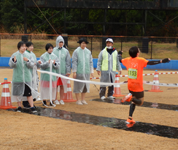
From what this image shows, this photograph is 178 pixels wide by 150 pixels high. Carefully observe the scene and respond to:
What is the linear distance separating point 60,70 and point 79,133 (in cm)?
369

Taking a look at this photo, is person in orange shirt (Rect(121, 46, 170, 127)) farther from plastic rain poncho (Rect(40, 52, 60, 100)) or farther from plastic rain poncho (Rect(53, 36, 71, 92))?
plastic rain poncho (Rect(53, 36, 71, 92))

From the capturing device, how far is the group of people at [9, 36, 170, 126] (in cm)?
716

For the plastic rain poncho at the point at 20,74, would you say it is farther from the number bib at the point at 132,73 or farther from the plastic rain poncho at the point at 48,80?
the number bib at the point at 132,73

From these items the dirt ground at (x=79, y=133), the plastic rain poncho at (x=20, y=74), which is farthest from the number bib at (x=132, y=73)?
the plastic rain poncho at (x=20, y=74)

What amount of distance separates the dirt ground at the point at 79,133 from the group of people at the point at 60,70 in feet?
2.32

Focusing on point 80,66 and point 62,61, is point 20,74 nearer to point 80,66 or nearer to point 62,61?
point 62,61

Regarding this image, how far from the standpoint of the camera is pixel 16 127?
6906 millimetres

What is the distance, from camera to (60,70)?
9.82 metres

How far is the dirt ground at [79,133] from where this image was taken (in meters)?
5.62

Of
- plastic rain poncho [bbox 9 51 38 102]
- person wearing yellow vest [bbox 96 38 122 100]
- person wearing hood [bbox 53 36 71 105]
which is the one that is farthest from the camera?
person wearing yellow vest [bbox 96 38 122 100]

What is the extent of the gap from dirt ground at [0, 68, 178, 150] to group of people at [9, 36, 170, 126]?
0.71m

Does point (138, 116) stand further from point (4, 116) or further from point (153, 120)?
point (4, 116)

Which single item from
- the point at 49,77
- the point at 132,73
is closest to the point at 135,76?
the point at 132,73

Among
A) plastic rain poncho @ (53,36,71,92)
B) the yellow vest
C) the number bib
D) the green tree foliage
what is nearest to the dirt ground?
→ the number bib
